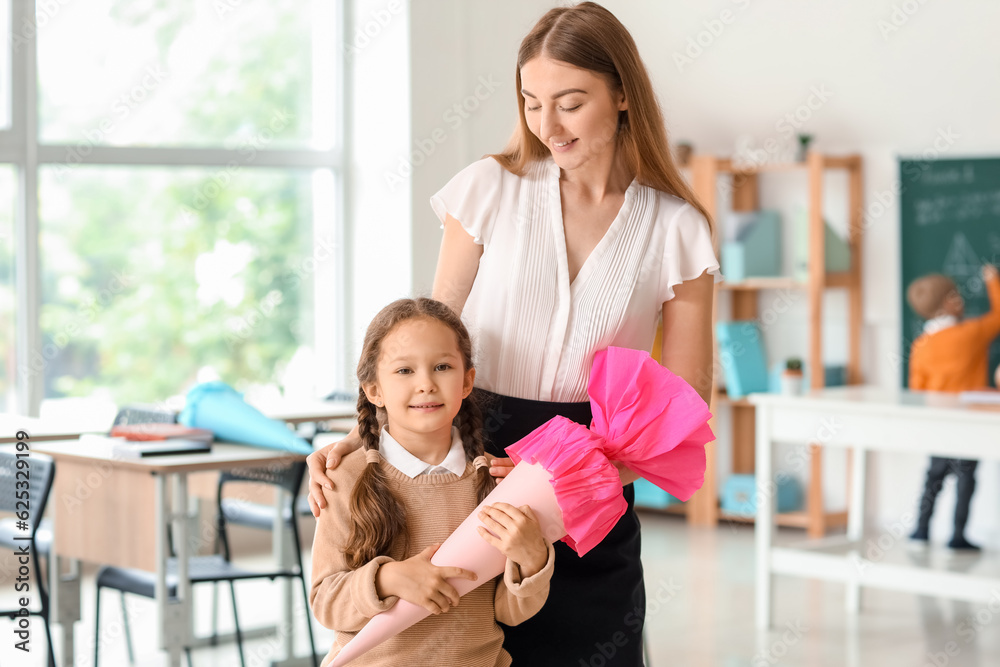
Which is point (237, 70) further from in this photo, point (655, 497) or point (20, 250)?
point (655, 497)

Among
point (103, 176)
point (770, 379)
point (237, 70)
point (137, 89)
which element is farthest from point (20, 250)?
point (770, 379)

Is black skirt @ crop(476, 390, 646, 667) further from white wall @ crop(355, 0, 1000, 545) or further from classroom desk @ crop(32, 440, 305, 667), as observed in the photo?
white wall @ crop(355, 0, 1000, 545)

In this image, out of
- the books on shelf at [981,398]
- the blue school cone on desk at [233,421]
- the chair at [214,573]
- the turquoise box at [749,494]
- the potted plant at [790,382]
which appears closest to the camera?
the chair at [214,573]

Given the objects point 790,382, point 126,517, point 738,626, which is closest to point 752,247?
point 790,382

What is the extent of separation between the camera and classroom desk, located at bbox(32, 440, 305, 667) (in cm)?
302

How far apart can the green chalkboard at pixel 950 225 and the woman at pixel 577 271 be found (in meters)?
4.09

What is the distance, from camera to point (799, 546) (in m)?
4.34

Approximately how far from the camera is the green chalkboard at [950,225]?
207 inches

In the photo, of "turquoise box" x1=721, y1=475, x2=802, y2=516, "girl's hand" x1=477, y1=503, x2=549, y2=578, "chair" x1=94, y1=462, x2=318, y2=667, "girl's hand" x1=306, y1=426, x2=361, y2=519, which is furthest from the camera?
"turquoise box" x1=721, y1=475, x2=802, y2=516

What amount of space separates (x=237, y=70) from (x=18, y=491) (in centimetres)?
294

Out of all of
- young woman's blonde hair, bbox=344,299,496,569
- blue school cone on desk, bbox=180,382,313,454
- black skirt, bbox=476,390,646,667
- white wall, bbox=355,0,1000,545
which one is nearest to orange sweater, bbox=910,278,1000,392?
white wall, bbox=355,0,1000,545

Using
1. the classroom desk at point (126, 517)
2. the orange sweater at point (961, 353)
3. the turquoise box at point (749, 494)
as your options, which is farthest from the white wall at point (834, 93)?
the classroom desk at point (126, 517)

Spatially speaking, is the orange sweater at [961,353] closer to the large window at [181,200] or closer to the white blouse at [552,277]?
the large window at [181,200]

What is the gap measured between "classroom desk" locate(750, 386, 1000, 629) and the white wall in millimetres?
1271
